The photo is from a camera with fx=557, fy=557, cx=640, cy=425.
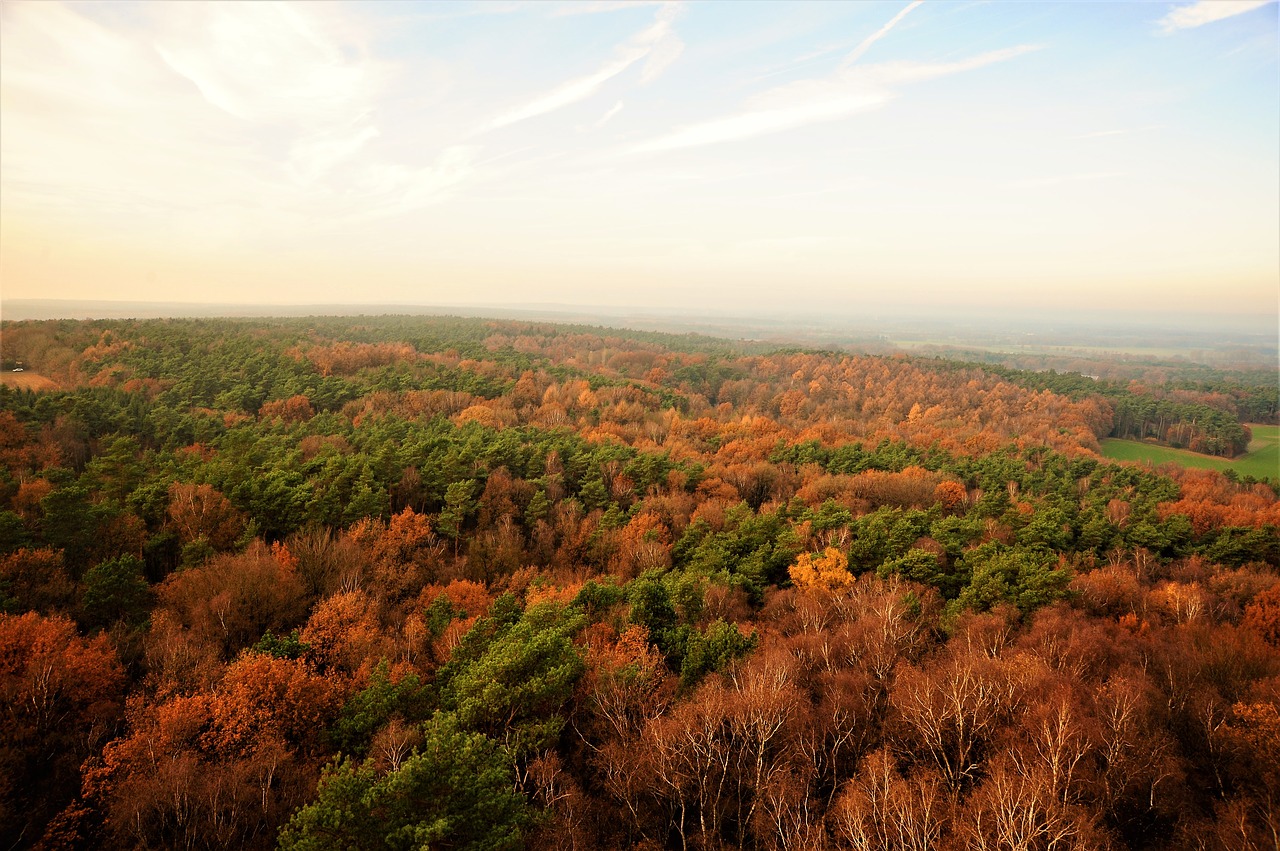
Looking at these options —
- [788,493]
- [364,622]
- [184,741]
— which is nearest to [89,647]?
[184,741]

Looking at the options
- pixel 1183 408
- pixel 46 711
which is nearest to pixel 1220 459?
pixel 1183 408

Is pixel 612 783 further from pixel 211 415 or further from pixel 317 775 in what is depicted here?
pixel 211 415

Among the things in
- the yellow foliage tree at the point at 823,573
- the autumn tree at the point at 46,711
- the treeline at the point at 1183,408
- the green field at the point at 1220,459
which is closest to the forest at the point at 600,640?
the autumn tree at the point at 46,711

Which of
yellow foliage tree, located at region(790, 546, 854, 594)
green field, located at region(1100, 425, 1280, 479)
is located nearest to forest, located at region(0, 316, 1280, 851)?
yellow foliage tree, located at region(790, 546, 854, 594)

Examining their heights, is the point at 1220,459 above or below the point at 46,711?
below

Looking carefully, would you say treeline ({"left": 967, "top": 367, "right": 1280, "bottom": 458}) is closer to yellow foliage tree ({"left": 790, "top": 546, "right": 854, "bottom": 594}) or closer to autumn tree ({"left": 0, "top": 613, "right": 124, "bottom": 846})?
yellow foliage tree ({"left": 790, "top": 546, "right": 854, "bottom": 594})

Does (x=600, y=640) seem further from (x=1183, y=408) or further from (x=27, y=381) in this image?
(x=1183, y=408)
